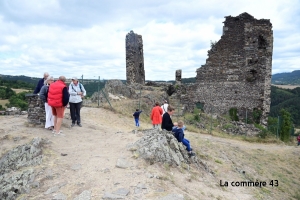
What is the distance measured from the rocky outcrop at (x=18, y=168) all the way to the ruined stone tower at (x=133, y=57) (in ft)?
61.2

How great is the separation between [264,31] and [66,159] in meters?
20.2

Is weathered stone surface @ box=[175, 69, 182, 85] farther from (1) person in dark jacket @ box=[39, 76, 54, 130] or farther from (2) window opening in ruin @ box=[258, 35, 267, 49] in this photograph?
(1) person in dark jacket @ box=[39, 76, 54, 130]

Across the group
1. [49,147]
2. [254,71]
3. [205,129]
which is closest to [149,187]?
[49,147]

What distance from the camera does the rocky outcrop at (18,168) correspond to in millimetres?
6664

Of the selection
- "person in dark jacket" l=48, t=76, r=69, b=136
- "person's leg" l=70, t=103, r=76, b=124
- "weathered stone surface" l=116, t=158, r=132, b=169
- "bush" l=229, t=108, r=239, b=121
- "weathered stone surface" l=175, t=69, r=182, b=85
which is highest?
"weathered stone surface" l=175, t=69, r=182, b=85

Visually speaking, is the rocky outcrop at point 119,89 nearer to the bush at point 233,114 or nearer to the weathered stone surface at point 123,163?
the bush at point 233,114

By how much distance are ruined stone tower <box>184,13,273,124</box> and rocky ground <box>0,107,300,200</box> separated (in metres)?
10.6

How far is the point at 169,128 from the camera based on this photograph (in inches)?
401

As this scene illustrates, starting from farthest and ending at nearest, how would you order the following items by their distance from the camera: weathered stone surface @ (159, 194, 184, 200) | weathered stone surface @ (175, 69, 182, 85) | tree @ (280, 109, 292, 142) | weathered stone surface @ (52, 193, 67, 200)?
weathered stone surface @ (175, 69, 182, 85) < tree @ (280, 109, 292, 142) < weathered stone surface @ (52, 193, 67, 200) < weathered stone surface @ (159, 194, 184, 200)

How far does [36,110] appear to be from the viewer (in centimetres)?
1090

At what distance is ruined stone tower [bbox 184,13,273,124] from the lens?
23.0 m

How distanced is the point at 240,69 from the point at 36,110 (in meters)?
17.8

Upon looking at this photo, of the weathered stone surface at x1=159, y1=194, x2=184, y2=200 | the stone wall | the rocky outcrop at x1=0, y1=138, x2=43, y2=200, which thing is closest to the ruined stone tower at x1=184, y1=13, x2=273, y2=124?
the stone wall

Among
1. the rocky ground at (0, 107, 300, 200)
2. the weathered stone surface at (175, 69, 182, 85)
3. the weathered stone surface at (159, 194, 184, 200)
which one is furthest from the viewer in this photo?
the weathered stone surface at (175, 69, 182, 85)
